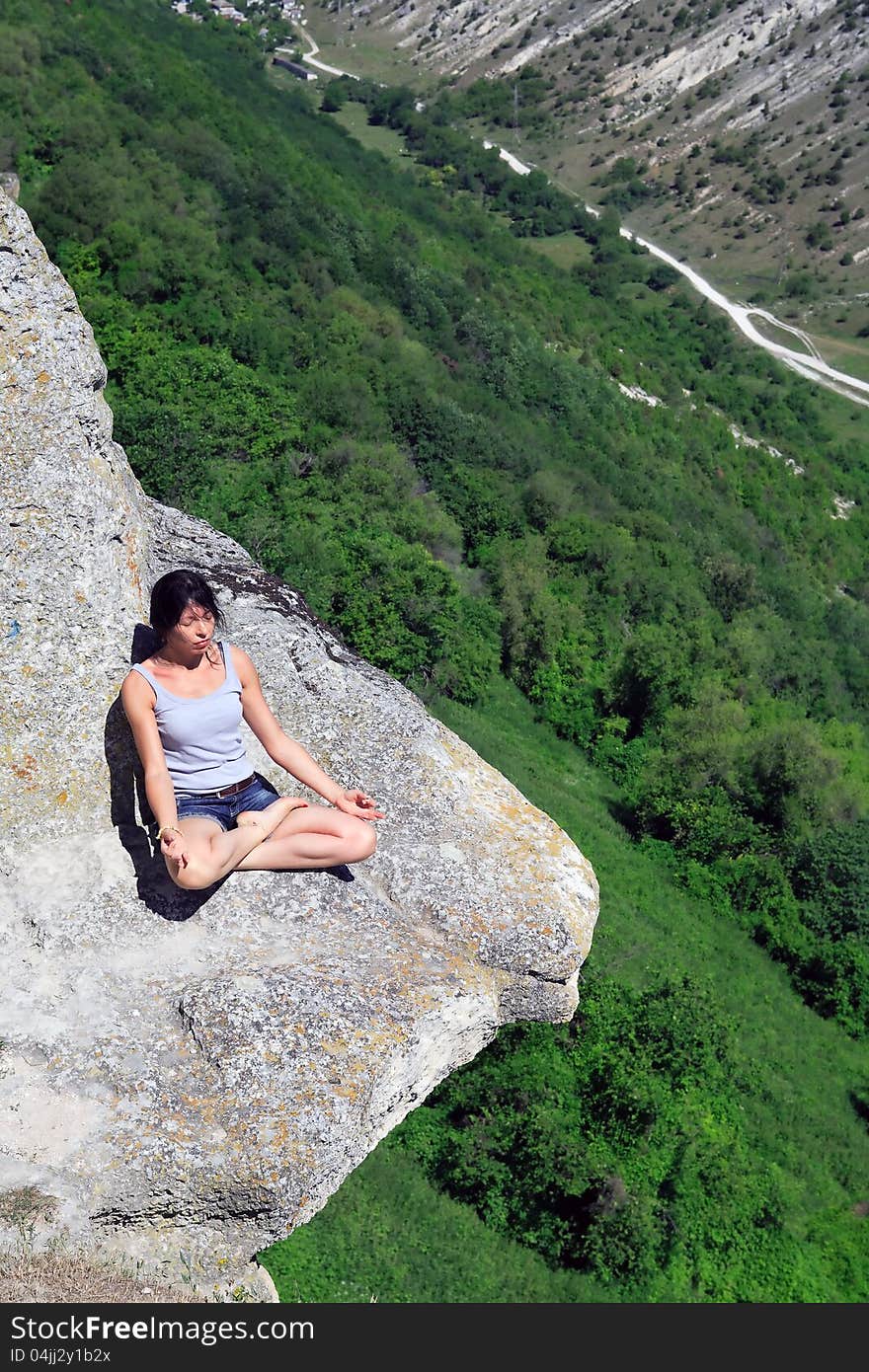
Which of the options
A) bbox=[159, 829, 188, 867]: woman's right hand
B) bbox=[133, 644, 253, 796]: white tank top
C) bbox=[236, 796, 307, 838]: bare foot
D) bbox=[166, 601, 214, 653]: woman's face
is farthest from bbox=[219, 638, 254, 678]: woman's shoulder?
bbox=[159, 829, 188, 867]: woman's right hand

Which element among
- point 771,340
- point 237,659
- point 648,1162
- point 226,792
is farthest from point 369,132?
point 226,792

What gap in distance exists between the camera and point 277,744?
10734 mm

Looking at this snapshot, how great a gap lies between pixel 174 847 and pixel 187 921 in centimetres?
115

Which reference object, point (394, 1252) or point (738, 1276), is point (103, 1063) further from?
point (738, 1276)

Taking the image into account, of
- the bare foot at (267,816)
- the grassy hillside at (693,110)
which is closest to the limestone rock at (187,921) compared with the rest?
the bare foot at (267,816)

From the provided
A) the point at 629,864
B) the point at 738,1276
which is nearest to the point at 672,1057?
the point at 738,1276

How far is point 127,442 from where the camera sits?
106ft

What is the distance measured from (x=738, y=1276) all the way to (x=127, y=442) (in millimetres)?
25636

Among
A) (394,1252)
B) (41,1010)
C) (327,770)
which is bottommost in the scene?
(394,1252)

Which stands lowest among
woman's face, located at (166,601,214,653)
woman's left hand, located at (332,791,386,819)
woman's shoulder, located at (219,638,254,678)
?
woman's left hand, located at (332,791,386,819)

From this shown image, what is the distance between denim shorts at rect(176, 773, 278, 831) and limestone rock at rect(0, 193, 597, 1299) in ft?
2.63

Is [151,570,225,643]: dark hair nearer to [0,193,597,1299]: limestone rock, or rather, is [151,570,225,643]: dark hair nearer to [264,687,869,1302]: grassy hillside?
[0,193,597,1299]: limestone rock

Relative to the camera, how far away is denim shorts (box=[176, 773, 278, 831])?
398 inches

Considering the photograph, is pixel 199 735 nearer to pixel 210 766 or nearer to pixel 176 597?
pixel 210 766
